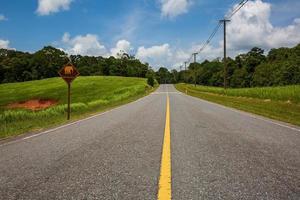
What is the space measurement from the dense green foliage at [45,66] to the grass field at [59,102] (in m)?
42.9

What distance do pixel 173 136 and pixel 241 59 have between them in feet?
392

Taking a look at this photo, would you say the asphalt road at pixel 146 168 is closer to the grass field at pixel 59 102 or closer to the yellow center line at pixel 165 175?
the yellow center line at pixel 165 175

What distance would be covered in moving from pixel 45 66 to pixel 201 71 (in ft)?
257

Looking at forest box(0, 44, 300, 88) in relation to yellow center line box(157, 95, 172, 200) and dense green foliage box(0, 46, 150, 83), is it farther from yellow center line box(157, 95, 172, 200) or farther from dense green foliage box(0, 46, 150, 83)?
yellow center line box(157, 95, 172, 200)

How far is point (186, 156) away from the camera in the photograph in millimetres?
5934

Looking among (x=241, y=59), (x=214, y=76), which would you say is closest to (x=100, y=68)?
(x=214, y=76)

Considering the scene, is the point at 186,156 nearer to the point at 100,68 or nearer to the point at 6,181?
the point at 6,181

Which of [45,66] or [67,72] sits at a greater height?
[45,66]

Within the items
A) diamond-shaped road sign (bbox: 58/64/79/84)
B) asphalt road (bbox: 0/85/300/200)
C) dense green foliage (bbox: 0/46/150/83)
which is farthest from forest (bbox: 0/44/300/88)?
asphalt road (bbox: 0/85/300/200)

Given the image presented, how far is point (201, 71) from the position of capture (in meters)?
162

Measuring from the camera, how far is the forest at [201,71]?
83.9 meters

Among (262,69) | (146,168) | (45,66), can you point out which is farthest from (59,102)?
(45,66)

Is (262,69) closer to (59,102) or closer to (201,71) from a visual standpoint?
(59,102)

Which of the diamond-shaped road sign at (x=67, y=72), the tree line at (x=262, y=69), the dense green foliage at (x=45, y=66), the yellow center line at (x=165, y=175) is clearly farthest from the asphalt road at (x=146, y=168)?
the dense green foliage at (x=45, y=66)
